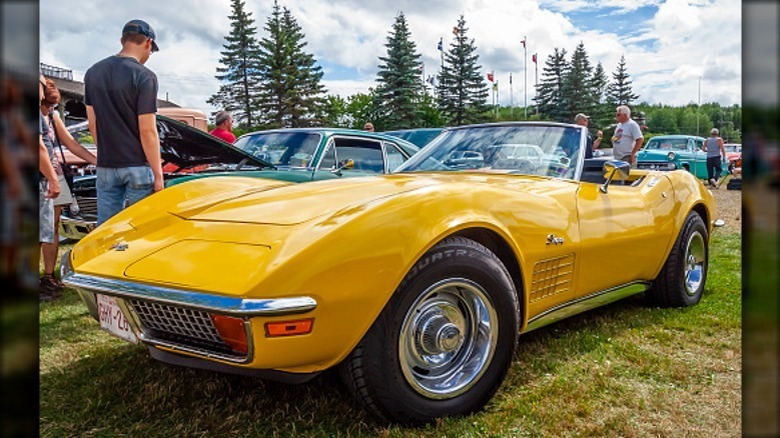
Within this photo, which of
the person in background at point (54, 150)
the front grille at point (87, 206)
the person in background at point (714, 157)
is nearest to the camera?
the person in background at point (54, 150)

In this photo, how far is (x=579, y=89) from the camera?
52156 mm

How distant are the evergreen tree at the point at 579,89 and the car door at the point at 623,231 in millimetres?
51034

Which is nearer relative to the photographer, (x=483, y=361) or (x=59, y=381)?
(x=483, y=361)

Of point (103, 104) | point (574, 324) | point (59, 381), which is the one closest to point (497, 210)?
point (574, 324)

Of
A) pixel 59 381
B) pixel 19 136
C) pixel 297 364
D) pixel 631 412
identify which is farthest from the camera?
pixel 59 381

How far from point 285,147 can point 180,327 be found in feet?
14.4

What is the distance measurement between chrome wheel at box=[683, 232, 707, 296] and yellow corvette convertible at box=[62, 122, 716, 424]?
1.10 meters

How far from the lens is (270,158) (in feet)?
20.5

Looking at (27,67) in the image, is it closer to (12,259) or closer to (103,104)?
(12,259)

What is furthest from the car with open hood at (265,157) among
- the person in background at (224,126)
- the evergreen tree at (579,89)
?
the evergreen tree at (579,89)

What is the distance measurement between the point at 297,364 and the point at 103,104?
263cm

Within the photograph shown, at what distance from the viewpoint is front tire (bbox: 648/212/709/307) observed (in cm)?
378

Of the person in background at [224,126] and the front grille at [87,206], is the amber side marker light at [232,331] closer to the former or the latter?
the front grille at [87,206]

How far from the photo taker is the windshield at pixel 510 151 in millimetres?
3346
